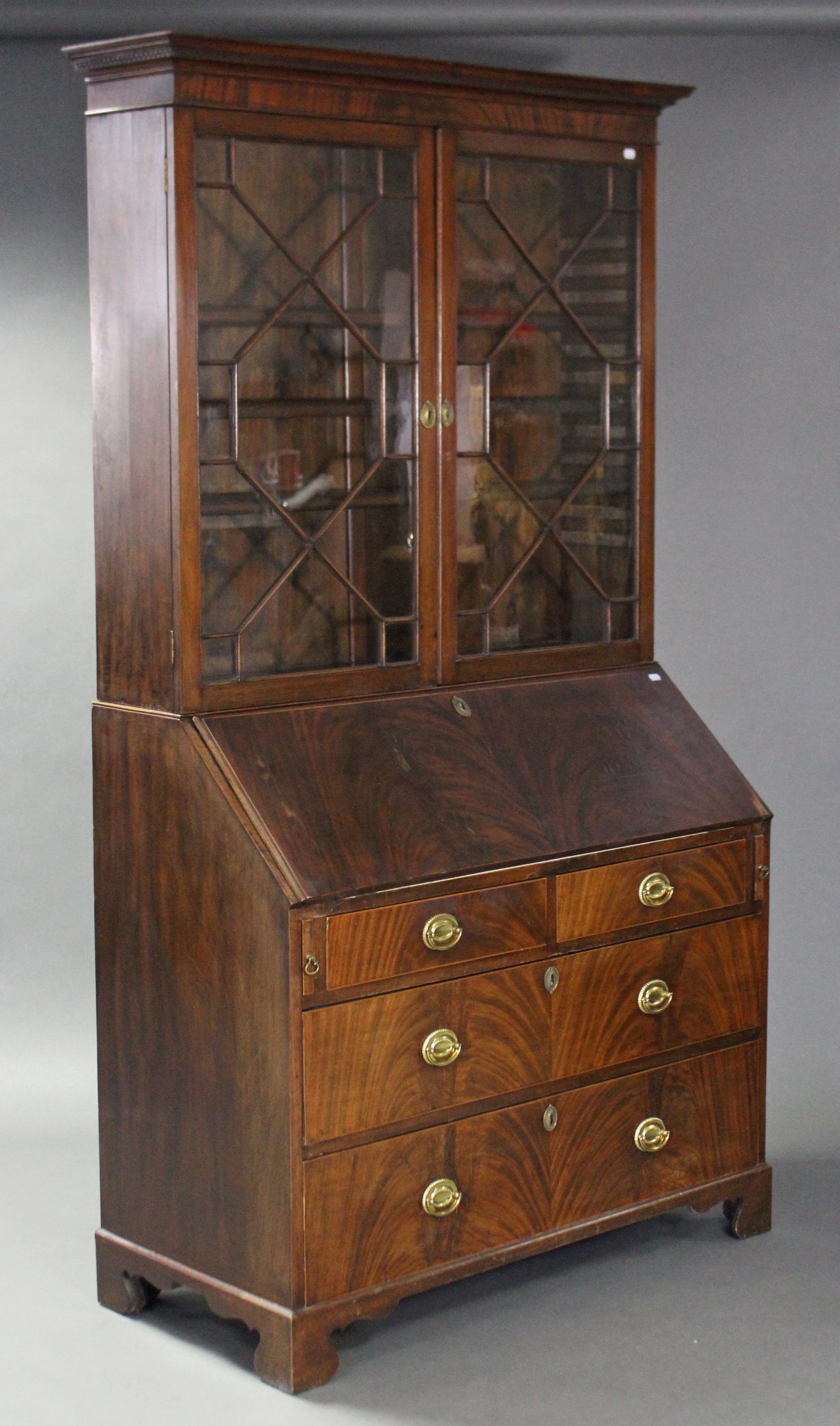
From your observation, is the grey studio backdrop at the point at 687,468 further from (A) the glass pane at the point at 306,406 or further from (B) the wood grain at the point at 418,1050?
(B) the wood grain at the point at 418,1050

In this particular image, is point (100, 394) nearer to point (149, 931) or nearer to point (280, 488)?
point (280, 488)

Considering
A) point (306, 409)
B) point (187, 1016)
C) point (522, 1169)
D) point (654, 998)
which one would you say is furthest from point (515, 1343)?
point (306, 409)

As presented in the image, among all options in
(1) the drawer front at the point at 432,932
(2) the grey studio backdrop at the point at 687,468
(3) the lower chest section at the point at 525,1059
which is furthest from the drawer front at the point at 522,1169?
(2) the grey studio backdrop at the point at 687,468

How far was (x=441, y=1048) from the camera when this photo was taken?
3.22 metres

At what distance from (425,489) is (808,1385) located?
5.24 ft

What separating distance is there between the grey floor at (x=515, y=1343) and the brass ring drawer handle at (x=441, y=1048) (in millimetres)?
492

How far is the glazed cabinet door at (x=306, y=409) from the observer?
315cm

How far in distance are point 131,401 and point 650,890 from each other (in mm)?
1225

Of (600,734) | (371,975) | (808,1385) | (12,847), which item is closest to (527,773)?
(600,734)

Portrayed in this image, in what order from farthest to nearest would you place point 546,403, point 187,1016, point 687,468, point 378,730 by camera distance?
1. point 687,468
2. point 546,403
3. point 378,730
4. point 187,1016

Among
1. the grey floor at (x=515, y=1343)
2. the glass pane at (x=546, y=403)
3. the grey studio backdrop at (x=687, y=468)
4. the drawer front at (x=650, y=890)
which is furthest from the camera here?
the grey studio backdrop at (x=687, y=468)

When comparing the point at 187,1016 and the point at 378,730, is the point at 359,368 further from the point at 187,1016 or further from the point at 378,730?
the point at 187,1016

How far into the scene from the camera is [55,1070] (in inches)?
172

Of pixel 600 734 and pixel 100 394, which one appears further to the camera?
pixel 600 734
